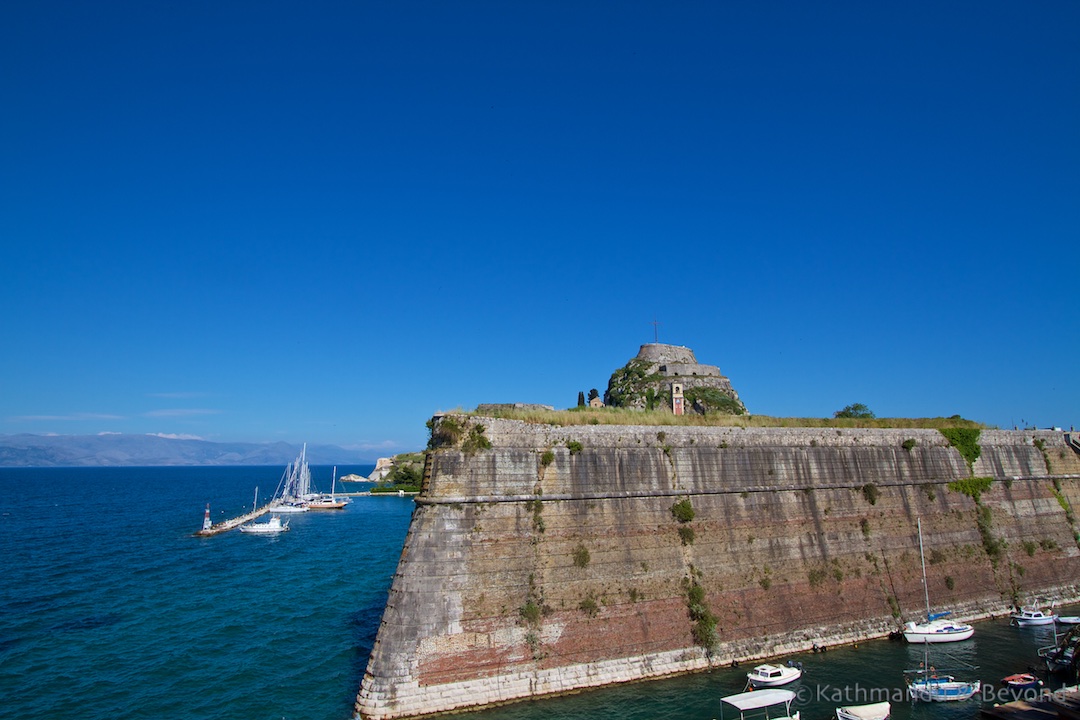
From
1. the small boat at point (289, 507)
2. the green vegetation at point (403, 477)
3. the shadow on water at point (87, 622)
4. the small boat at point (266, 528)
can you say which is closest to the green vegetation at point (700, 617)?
the shadow on water at point (87, 622)

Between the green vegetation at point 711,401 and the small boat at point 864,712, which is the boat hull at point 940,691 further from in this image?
the green vegetation at point 711,401

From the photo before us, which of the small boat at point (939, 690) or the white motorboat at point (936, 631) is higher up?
the white motorboat at point (936, 631)

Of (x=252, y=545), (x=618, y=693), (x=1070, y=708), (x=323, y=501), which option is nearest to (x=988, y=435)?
(x=1070, y=708)

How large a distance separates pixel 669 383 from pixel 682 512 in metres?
17.8

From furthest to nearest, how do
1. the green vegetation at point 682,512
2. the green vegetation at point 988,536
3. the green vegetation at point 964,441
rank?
the green vegetation at point 964,441 → the green vegetation at point 988,536 → the green vegetation at point 682,512

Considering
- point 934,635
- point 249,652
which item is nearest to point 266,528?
point 249,652

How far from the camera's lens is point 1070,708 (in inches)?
503

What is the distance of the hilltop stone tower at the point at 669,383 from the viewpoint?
40438 mm

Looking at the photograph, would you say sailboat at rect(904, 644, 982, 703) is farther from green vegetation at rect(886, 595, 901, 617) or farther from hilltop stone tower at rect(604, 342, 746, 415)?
hilltop stone tower at rect(604, 342, 746, 415)

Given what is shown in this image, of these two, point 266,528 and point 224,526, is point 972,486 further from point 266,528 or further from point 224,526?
point 224,526

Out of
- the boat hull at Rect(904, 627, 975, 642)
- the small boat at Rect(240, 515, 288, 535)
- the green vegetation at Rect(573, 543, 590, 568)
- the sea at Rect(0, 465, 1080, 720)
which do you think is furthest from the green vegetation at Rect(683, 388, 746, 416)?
the small boat at Rect(240, 515, 288, 535)

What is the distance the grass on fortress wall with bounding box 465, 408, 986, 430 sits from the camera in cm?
2414

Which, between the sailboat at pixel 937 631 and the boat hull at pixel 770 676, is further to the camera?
the sailboat at pixel 937 631

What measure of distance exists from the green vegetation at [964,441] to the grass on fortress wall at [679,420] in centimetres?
66
